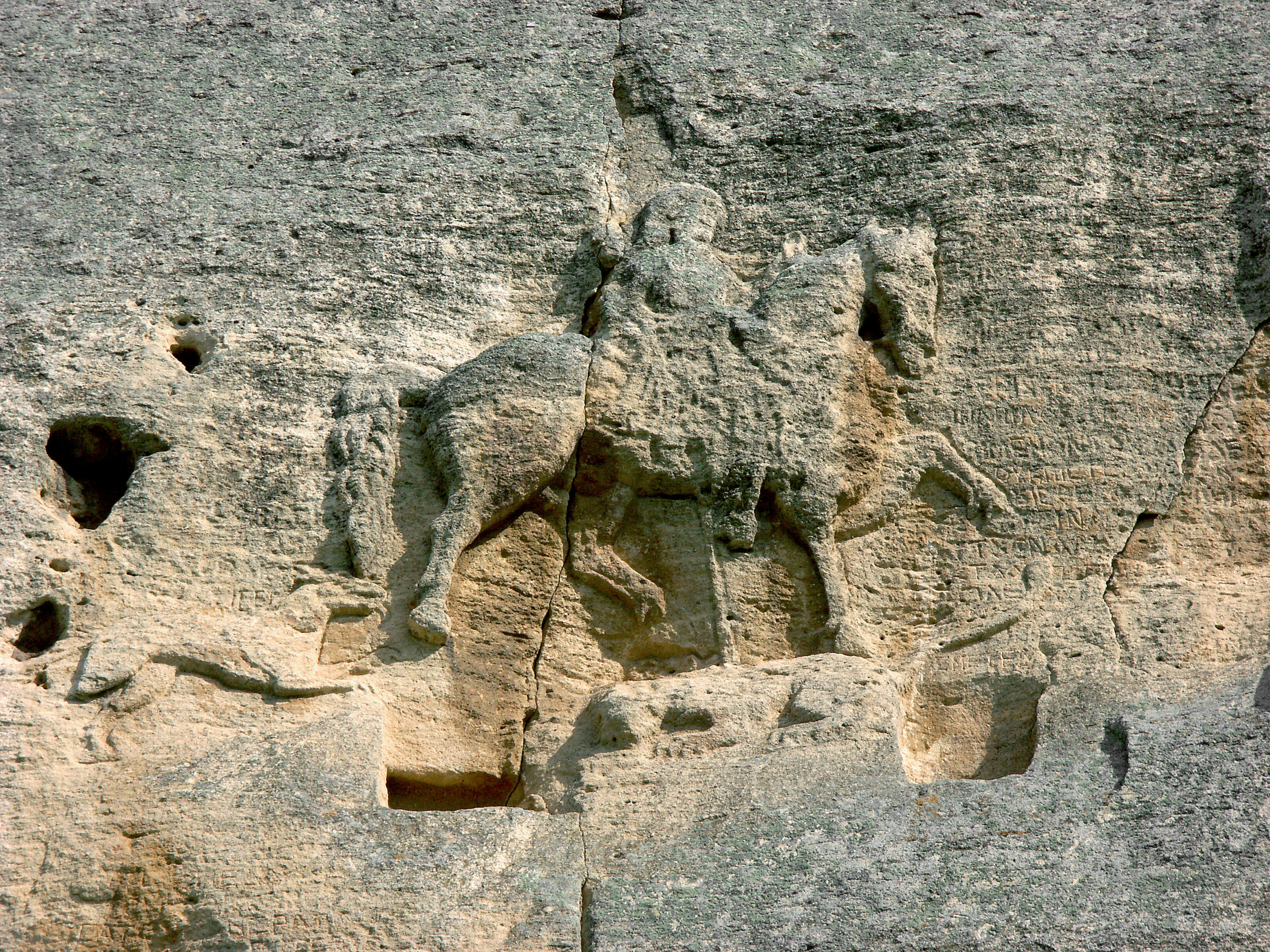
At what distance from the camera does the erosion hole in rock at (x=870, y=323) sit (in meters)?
5.32

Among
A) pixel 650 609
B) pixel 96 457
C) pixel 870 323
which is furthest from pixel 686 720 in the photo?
pixel 96 457

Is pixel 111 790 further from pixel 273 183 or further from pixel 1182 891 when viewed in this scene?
pixel 1182 891

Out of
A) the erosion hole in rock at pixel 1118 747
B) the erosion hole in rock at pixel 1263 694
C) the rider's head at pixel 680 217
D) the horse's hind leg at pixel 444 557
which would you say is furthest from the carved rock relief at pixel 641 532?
the erosion hole in rock at pixel 1263 694

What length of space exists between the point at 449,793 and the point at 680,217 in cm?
232

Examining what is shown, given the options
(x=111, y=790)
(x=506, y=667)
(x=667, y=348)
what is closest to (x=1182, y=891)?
(x=506, y=667)

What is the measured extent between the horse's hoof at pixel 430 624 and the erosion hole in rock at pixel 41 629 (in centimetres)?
114

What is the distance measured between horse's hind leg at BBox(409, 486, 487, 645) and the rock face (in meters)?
0.02

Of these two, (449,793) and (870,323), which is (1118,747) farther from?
(449,793)

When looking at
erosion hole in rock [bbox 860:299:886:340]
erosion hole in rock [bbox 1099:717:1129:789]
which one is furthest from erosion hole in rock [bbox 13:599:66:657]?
erosion hole in rock [bbox 1099:717:1129:789]

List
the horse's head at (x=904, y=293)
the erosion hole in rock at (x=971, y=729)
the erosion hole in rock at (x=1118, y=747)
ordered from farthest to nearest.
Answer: the horse's head at (x=904, y=293) → the erosion hole in rock at (x=971, y=729) → the erosion hole in rock at (x=1118, y=747)

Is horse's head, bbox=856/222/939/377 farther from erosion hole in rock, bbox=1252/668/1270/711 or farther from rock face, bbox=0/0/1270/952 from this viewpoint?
erosion hole in rock, bbox=1252/668/1270/711

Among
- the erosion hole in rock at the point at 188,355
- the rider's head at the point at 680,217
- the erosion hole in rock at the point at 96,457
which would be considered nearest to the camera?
the erosion hole in rock at the point at 96,457

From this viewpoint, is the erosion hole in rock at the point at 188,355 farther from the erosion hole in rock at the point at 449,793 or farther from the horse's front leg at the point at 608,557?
the erosion hole in rock at the point at 449,793

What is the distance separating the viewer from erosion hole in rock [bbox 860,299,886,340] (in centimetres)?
532
